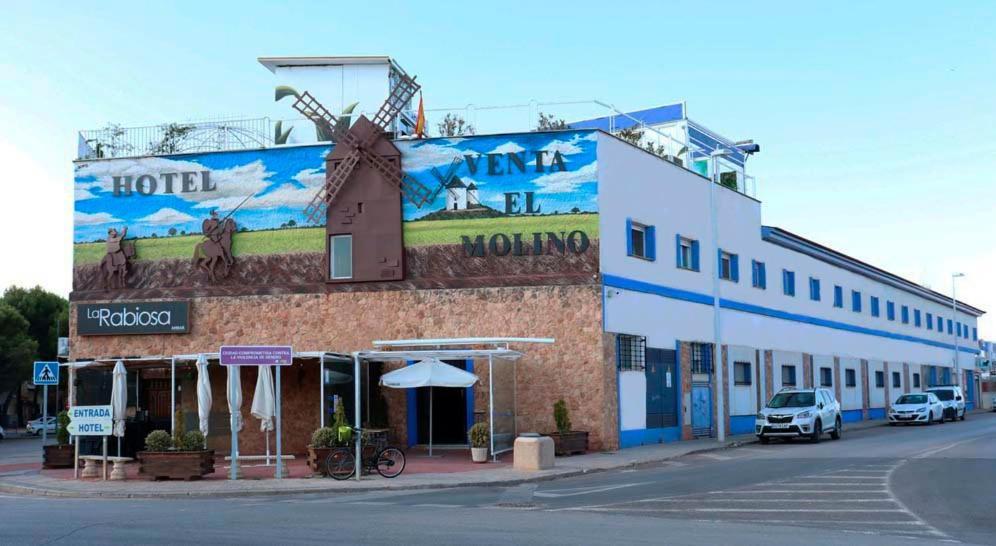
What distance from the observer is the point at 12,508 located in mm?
17719

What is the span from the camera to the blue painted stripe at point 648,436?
31.1 meters

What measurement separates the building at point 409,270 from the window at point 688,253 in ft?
1.89

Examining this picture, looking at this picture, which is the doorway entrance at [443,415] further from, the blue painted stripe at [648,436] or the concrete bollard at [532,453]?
the concrete bollard at [532,453]

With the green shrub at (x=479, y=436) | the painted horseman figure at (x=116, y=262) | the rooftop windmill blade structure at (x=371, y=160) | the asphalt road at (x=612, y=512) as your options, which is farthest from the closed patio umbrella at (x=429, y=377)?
the painted horseman figure at (x=116, y=262)

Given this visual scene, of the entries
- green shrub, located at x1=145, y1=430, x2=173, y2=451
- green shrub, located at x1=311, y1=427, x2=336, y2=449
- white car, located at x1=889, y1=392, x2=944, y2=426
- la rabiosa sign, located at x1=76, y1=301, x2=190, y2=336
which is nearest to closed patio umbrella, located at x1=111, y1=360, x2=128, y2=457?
green shrub, located at x1=145, y1=430, x2=173, y2=451

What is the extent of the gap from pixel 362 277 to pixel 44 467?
10.3 metres

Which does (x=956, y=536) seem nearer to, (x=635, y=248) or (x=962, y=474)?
(x=962, y=474)

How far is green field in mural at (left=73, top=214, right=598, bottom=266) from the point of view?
30688 millimetres

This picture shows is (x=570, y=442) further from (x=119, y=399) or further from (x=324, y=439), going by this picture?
(x=119, y=399)

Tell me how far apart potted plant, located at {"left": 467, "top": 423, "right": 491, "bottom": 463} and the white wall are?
29044 millimetres

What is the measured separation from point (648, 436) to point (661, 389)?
193 cm

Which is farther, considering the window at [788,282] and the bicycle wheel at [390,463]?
the window at [788,282]

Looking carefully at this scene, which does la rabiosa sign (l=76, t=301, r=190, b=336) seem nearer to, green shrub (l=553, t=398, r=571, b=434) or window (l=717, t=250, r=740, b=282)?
green shrub (l=553, t=398, r=571, b=434)

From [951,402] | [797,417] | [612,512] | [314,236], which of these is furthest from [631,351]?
[951,402]
